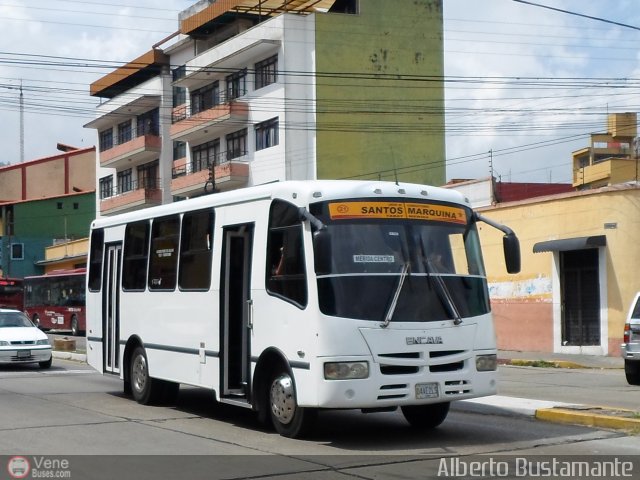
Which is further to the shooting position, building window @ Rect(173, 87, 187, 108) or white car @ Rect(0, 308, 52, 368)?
building window @ Rect(173, 87, 187, 108)

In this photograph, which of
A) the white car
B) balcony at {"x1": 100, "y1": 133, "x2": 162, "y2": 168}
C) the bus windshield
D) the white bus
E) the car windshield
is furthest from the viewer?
balcony at {"x1": 100, "y1": 133, "x2": 162, "y2": 168}

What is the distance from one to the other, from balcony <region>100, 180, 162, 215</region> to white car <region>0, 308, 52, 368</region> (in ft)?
123

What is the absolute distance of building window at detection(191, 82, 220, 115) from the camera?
55.7m

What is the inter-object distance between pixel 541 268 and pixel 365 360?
67.7 ft

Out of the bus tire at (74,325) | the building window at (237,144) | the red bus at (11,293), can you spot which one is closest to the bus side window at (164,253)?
the bus tire at (74,325)

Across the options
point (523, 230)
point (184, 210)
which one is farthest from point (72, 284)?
point (184, 210)

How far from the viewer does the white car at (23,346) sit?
23156mm

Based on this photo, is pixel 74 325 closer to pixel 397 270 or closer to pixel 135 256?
pixel 135 256

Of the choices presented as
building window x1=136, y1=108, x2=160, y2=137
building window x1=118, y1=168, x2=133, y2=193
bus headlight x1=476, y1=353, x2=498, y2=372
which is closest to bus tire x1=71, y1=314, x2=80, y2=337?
building window x1=136, y1=108, x2=160, y2=137

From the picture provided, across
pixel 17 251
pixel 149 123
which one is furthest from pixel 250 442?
pixel 17 251

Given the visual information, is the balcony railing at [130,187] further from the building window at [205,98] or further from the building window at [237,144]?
the building window at [237,144]

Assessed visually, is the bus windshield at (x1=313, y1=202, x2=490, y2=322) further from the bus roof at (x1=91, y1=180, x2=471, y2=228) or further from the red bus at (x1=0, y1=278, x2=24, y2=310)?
the red bus at (x1=0, y1=278, x2=24, y2=310)

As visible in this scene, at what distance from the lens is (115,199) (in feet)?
218

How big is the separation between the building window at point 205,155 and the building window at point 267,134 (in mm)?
4868
